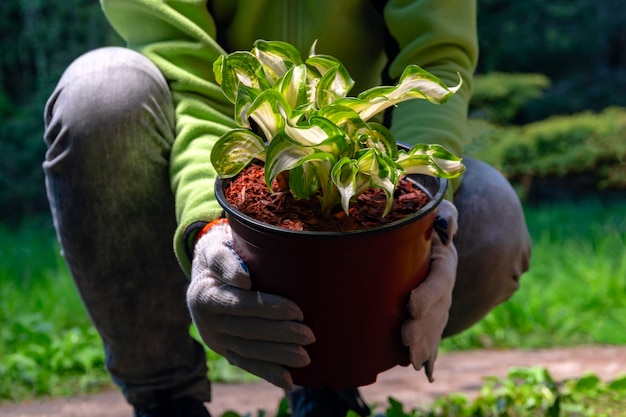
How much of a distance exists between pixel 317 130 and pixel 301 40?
51 centimetres

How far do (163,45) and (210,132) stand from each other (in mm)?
184

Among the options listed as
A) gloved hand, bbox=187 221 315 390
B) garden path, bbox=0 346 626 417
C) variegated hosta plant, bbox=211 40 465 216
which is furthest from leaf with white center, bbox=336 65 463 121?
garden path, bbox=0 346 626 417

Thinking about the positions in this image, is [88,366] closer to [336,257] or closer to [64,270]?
[64,270]

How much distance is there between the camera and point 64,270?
3.39m

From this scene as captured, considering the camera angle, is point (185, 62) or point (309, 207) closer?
point (309, 207)

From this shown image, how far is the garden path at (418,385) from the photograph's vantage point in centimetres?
198

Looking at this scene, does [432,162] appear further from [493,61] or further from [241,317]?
[493,61]

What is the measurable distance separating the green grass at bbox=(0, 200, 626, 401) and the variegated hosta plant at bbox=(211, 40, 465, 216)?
1.47m

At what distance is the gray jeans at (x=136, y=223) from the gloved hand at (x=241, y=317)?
0.26 m

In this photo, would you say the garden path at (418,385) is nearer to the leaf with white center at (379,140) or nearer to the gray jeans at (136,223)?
the gray jeans at (136,223)

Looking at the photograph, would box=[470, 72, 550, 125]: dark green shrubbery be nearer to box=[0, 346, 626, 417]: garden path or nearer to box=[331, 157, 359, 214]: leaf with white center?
box=[0, 346, 626, 417]: garden path

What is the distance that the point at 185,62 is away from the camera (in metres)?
1.35

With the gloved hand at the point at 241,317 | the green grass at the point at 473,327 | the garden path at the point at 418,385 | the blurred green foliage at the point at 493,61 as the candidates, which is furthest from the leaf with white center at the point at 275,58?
the blurred green foliage at the point at 493,61

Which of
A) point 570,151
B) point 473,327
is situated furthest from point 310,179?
point 570,151
